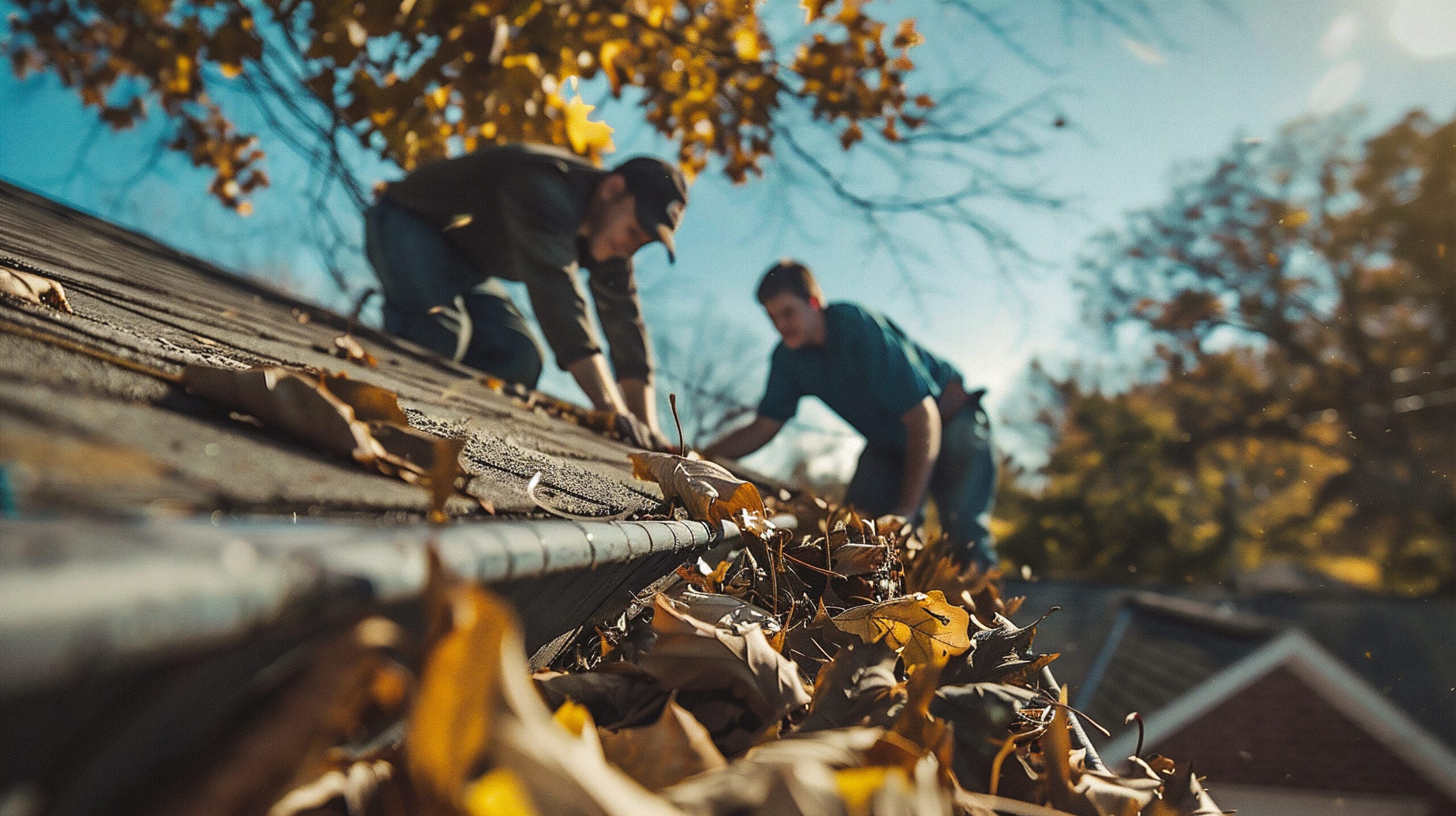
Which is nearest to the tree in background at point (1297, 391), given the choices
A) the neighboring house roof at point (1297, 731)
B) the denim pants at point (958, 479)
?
the neighboring house roof at point (1297, 731)

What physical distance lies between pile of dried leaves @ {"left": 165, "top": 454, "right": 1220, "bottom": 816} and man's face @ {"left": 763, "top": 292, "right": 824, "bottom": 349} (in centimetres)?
324

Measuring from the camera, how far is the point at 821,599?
108 centimetres

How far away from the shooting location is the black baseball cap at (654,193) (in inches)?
145

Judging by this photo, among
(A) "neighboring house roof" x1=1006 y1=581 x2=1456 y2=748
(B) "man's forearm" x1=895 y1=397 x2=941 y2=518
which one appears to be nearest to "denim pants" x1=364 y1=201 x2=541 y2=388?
(B) "man's forearm" x1=895 y1=397 x2=941 y2=518

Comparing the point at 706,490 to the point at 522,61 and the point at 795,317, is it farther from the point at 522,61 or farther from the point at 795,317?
the point at 522,61

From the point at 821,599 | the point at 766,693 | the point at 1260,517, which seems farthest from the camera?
the point at 1260,517

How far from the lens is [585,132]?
5254 mm

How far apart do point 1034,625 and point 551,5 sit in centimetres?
419

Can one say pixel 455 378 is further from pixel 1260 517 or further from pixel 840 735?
pixel 1260 517

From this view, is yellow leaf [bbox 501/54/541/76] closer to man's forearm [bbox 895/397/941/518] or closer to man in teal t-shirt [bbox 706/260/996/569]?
man in teal t-shirt [bbox 706/260/996/569]

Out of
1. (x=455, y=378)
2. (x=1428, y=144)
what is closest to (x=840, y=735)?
(x=455, y=378)

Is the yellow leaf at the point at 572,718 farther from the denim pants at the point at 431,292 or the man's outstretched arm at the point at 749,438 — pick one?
the man's outstretched arm at the point at 749,438

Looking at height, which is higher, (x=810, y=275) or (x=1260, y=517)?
(x=1260, y=517)

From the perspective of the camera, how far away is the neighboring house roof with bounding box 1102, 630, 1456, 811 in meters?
→ 9.88
